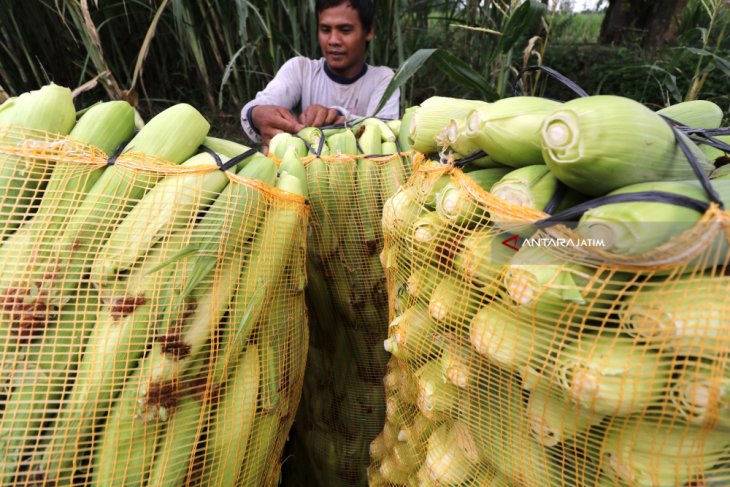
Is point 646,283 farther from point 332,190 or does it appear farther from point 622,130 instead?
point 332,190

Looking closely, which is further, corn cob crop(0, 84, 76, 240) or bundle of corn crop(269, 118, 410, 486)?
bundle of corn crop(269, 118, 410, 486)

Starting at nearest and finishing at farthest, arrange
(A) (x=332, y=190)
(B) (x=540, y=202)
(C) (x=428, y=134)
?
(B) (x=540, y=202) → (C) (x=428, y=134) → (A) (x=332, y=190)

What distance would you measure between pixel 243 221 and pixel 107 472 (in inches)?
21.3

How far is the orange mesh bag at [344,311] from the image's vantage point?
145 cm

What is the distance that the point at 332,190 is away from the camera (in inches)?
56.6

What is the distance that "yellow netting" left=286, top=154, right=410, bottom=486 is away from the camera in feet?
4.75

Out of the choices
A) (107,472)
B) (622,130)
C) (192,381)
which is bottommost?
(107,472)

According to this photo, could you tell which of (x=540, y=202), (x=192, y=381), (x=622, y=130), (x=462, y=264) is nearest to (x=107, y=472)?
A: (x=192, y=381)

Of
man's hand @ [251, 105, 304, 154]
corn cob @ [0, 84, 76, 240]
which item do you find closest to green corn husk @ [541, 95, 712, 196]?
corn cob @ [0, 84, 76, 240]

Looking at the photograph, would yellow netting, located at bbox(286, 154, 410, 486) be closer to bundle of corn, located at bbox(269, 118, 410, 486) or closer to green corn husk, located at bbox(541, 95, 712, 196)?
bundle of corn, located at bbox(269, 118, 410, 486)

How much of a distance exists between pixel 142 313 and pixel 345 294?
759mm

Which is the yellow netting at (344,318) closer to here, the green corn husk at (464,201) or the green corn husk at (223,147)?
the green corn husk at (223,147)

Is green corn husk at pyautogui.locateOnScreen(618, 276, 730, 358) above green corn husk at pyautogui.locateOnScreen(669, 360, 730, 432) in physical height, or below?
above

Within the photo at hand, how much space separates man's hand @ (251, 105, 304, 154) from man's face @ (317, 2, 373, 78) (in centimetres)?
69
